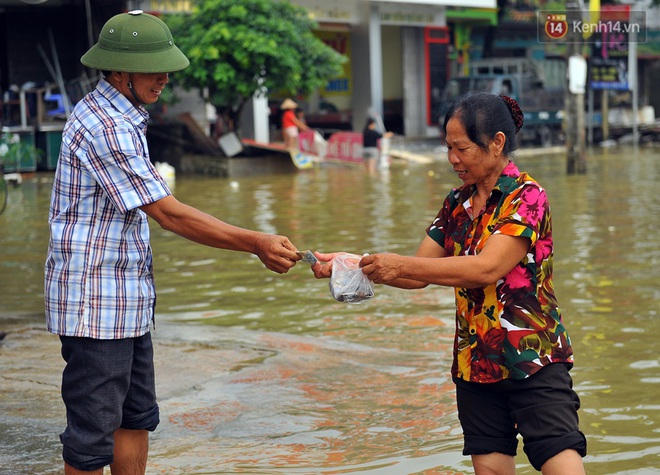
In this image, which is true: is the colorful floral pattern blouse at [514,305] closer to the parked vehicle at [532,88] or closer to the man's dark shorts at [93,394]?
the man's dark shorts at [93,394]

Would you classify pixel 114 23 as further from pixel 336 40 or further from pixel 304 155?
pixel 336 40

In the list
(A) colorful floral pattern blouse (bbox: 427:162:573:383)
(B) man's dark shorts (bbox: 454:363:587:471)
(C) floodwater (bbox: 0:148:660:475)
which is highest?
(A) colorful floral pattern blouse (bbox: 427:162:573:383)

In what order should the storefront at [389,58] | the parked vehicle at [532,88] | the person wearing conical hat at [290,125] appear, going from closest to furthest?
the person wearing conical hat at [290,125] < the parked vehicle at [532,88] < the storefront at [389,58]

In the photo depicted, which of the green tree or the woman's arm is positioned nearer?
the woman's arm

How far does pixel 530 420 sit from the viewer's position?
123 inches

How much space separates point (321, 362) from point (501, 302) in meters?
3.01

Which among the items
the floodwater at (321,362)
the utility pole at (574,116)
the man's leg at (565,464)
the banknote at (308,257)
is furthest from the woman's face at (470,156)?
the utility pole at (574,116)

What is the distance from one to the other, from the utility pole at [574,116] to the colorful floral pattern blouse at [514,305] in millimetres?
16757

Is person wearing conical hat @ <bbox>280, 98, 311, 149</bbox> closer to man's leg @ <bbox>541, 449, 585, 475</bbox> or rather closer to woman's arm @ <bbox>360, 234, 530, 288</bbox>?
woman's arm @ <bbox>360, 234, 530, 288</bbox>

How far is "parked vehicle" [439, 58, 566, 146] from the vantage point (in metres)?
28.0

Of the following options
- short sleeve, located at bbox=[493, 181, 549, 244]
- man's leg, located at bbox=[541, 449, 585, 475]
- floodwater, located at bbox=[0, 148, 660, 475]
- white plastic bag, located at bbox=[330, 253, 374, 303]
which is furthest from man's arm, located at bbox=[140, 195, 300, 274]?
floodwater, located at bbox=[0, 148, 660, 475]

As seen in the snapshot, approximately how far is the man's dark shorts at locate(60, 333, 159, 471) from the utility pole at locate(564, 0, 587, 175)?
17044 millimetres

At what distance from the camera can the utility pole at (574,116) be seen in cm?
1945

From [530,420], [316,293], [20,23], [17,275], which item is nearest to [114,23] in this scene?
[530,420]
